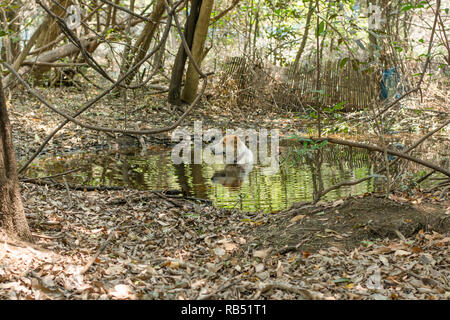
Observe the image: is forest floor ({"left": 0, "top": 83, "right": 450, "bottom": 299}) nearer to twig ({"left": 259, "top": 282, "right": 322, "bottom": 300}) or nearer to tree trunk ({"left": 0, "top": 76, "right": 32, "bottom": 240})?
twig ({"left": 259, "top": 282, "right": 322, "bottom": 300})

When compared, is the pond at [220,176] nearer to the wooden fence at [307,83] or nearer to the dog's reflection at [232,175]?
the dog's reflection at [232,175]

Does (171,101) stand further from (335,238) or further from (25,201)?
(335,238)

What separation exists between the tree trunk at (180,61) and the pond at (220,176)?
3779 millimetres

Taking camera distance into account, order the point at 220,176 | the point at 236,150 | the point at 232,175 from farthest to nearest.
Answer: the point at 236,150 < the point at 232,175 < the point at 220,176

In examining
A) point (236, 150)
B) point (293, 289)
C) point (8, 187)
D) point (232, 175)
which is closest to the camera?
point (293, 289)

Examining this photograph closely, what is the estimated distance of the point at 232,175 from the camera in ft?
24.8

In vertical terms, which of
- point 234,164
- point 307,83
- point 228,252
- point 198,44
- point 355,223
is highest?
point 198,44

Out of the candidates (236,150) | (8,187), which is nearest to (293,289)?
(8,187)

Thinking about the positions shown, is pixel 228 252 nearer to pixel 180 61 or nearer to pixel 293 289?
pixel 293 289

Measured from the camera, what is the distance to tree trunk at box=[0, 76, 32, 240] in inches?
129

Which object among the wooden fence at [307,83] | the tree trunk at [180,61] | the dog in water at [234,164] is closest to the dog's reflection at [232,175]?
the dog in water at [234,164]

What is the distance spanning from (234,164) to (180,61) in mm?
5399

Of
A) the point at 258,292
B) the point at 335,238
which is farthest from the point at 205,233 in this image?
the point at 258,292
